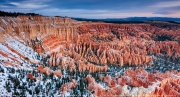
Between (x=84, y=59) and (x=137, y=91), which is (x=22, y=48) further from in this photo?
(x=137, y=91)

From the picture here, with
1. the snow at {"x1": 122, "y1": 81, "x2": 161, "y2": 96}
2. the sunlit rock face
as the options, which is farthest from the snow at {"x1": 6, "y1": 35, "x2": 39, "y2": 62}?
the snow at {"x1": 122, "y1": 81, "x2": 161, "y2": 96}

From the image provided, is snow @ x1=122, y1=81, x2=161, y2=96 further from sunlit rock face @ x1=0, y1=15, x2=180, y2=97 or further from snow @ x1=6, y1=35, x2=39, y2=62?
snow @ x1=6, y1=35, x2=39, y2=62

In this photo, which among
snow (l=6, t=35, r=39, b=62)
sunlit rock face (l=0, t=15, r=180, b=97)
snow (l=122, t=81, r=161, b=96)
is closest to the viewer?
snow (l=122, t=81, r=161, b=96)

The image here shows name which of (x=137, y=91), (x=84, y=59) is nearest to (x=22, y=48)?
(x=84, y=59)

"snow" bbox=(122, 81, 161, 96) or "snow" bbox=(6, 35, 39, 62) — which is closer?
"snow" bbox=(122, 81, 161, 96)

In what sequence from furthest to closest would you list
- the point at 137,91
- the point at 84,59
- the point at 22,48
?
the point at 84,59 < the point at 22,48 < the point at 137,91

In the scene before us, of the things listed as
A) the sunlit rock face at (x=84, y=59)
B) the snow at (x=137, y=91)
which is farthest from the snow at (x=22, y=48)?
the snow at (x=137, y=91)

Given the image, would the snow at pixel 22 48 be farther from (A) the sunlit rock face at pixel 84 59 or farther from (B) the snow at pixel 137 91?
(B) the snow at pixel 137 91

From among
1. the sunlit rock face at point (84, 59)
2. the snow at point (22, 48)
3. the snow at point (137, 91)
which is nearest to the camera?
the snow at point (137, 91)

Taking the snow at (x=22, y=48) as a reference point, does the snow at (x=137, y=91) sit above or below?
below
